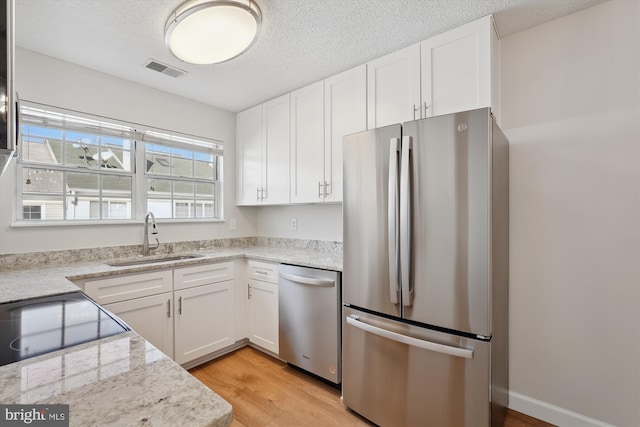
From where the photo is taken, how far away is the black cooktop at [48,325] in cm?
85

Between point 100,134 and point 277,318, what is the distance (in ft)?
7.22

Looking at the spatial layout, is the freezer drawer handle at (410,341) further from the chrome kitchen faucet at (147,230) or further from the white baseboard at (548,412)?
the chrome kitchen faucet at (147,230)

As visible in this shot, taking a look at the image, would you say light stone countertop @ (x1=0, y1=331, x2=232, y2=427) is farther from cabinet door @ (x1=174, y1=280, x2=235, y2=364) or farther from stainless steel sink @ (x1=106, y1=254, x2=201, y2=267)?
stainless steel sink @ (x1=106, y1=254, x2=201, y2=267)

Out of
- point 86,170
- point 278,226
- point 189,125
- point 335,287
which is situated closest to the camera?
point 335,287

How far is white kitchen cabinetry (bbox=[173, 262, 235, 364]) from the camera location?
2.43 m

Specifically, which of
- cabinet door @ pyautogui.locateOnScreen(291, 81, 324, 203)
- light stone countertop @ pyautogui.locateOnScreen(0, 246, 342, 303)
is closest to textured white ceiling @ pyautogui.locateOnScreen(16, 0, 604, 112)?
cabinet door @ pyautogui.locateOnScreen(291, 81, 324, 203)

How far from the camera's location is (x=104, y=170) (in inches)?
104

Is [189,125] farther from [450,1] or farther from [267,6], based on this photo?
[450,1]

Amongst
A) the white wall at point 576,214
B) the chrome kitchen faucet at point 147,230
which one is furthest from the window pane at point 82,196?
the white wall at point 576,214

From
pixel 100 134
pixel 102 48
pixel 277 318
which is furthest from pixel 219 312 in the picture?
pixel 102 48

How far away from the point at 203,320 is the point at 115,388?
2092 mm

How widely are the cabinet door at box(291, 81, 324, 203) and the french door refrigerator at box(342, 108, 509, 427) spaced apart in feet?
2.40

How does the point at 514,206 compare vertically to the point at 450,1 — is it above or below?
below

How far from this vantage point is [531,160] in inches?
78.2
